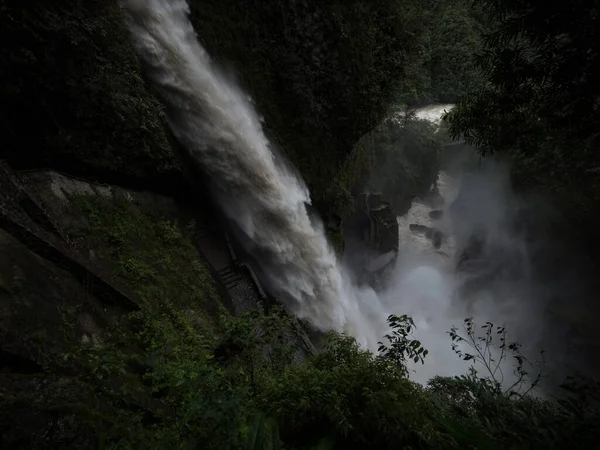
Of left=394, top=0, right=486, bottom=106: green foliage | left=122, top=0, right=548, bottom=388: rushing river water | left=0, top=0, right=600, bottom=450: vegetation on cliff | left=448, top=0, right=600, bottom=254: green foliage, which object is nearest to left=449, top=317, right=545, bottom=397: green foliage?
left=0, top=0, right=600, bottom=450: vegetation on cliff

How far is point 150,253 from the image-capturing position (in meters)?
7.00

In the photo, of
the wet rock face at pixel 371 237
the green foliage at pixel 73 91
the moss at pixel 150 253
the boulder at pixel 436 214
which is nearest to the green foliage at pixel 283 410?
the moss at pixel 150 253

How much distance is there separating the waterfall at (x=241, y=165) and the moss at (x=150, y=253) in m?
1.81

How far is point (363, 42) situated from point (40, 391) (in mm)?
10969

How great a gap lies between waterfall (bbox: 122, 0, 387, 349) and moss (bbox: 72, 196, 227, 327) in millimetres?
1810

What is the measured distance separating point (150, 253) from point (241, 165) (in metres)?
3.16

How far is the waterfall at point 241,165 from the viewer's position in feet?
25.1

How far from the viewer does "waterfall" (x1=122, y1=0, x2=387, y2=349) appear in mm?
7645

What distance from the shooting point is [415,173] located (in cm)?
2312

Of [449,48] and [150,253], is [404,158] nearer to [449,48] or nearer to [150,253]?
[449,48]

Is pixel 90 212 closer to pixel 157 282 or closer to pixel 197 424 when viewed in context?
pixel 157 282

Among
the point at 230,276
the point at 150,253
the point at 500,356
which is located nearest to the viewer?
the point at 150,253

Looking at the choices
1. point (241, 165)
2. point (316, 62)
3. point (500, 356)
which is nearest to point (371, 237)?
point (500, 356)

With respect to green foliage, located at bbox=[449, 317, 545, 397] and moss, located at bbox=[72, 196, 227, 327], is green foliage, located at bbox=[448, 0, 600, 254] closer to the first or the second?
green foliage, located at bbox=[449, 317, 545, 397]
